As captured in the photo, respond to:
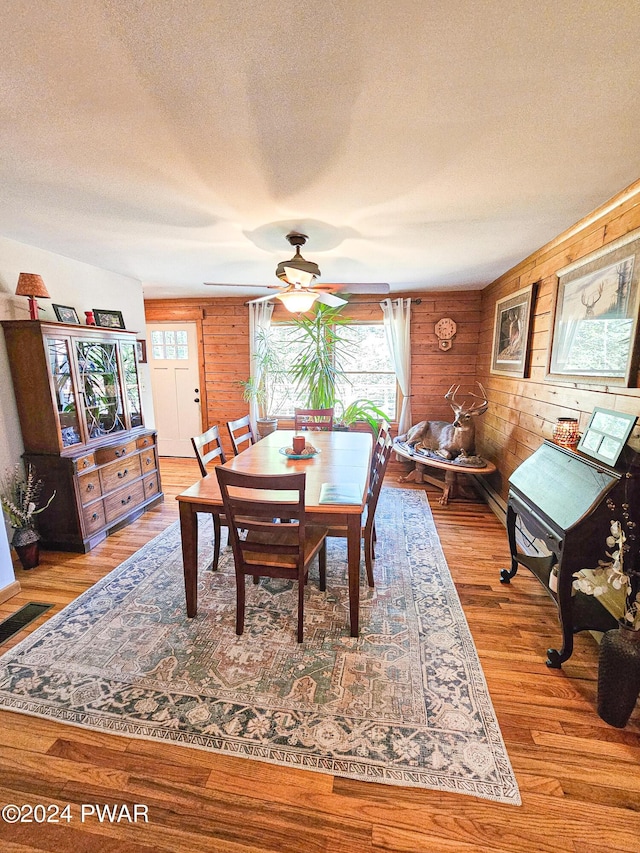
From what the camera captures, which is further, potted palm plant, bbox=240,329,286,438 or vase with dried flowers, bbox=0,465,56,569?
potted palm plant, bbox=240,329,286,438

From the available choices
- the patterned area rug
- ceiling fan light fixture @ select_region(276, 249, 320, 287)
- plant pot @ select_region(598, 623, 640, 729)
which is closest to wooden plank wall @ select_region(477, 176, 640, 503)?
plant pot @ select_region(598, 623, 640, 729)

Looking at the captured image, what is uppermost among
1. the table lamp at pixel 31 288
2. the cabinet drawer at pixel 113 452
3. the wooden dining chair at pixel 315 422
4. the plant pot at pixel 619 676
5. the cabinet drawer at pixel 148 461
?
the table lamp at pixel 31 288

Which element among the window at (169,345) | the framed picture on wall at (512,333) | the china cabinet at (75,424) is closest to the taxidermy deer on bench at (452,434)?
the framed picture on wall at (512,333)

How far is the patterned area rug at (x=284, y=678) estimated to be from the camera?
4.47 feet

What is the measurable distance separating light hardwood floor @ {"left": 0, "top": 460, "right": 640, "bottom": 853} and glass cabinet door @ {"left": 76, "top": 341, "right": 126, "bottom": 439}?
6.92 ft

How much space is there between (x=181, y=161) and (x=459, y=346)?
399 centimetres

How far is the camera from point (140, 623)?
2.03 metres

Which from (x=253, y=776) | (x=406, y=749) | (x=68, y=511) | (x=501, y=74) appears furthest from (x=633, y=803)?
(x=68, y=511)

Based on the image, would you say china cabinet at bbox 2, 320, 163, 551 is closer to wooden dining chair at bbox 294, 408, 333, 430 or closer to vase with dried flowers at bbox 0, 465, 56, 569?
vase with dried flowers at bbox 0, 465, 56, 569

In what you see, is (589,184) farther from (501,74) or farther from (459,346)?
(459,346)

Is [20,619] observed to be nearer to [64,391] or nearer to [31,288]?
[64,391]

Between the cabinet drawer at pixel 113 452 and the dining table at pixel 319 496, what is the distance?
1281mm

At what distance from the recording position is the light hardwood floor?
1.11m

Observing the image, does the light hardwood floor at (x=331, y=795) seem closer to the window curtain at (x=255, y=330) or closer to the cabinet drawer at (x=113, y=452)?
the cabinet drawer at (x=113, y=452)
